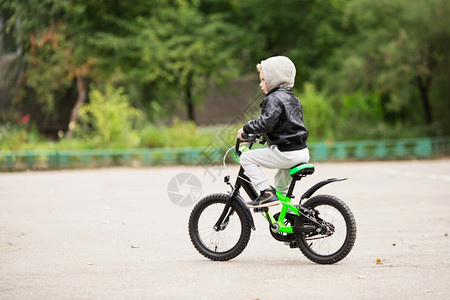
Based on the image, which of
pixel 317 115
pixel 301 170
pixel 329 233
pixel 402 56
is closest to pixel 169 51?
pixel 317 115

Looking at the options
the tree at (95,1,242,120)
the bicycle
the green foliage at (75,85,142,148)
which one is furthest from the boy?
the tree at (95,1,242,120)

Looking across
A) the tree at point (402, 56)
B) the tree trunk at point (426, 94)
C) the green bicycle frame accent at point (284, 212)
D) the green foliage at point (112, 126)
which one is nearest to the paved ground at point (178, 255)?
the green bicycle frame accent at point (284, 212)

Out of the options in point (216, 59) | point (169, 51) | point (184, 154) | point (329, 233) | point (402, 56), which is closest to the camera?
point (329, 233)

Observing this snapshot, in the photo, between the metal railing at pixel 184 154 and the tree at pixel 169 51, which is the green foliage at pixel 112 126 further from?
the tree at pixel 169 51

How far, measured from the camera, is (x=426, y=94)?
2980 cm

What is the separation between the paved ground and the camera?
6.16m

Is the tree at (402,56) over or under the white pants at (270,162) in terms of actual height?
under

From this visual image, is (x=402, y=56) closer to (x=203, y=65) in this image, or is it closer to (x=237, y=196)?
(x=203, y=65)

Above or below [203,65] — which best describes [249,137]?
above

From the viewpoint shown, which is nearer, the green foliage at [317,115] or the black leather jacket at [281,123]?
the black leather jacket at [281,123]

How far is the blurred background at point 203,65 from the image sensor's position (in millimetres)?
27453

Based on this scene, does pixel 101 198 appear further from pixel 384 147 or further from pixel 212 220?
pixel 384 147

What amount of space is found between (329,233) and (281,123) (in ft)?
3.57

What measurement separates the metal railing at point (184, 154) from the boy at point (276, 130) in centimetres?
1477
